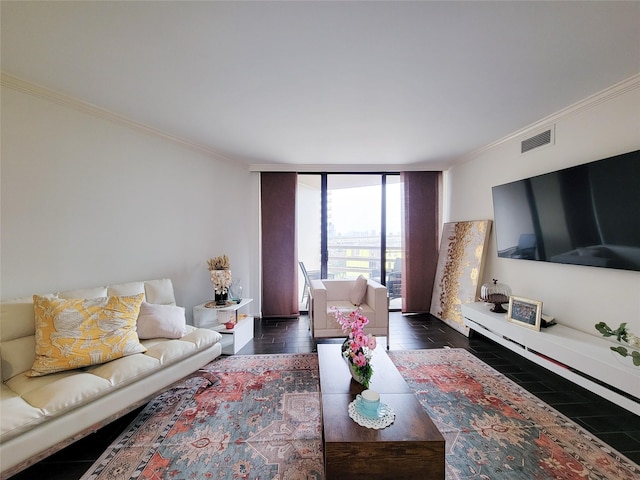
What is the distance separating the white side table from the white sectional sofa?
71 cm

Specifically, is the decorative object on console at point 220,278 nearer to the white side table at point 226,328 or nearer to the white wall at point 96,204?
the white side table at point 226,328

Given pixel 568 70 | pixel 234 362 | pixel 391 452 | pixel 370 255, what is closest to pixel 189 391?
pixel 234 362

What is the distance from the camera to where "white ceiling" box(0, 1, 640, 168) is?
4.49ft

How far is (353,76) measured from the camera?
1898 mm

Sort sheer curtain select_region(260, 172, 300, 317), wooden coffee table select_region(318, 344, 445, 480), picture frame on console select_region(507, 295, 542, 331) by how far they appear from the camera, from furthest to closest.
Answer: sheer curtain select_region(260, 172, 300, 317) < picture frame on console select_region(507, 295, 542, 331) < wooden coffee table select_region(318, 344, 445, 480)

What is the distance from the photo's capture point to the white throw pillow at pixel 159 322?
2.25 meters

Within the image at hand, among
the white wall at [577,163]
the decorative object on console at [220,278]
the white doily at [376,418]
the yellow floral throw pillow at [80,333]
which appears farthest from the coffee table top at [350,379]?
the white wall at [577,163]

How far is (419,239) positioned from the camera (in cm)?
452

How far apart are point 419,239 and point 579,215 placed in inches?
91.9

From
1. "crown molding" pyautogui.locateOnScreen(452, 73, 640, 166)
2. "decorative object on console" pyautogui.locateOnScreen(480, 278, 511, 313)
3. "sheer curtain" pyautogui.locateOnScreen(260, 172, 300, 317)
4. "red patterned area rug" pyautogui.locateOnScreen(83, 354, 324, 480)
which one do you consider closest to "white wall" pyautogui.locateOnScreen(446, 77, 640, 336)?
"crown molding" pyautogui.locateOnScreen(452, 73, 640, 166)

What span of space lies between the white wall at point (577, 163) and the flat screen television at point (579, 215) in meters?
0.15

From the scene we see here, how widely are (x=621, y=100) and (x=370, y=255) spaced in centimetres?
338

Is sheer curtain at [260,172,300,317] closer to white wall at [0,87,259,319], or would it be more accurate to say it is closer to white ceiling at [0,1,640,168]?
white wall at [0,87,259,319]

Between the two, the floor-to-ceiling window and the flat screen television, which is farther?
the floor-to-ceiling window
